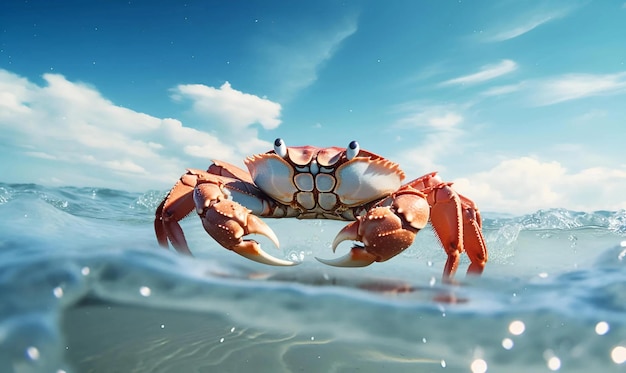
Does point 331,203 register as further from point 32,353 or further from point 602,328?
point 32,353

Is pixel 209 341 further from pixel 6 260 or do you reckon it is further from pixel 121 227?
pixel 121 227

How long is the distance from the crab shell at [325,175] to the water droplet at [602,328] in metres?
2.75

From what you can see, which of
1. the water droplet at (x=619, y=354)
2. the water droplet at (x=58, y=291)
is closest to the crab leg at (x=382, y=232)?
the water droplet at (x=619, y=354)

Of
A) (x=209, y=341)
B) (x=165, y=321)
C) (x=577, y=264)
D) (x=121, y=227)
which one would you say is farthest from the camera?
(x=121, y=227)

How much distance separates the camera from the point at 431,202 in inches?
237

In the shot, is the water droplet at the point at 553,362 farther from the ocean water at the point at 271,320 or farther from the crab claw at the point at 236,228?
the crab claw at the point at 236,228

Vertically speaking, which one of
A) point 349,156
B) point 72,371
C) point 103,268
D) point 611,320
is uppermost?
point 349,156

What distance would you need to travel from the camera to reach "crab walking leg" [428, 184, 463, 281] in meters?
5.79

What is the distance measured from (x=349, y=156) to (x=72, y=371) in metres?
3.77

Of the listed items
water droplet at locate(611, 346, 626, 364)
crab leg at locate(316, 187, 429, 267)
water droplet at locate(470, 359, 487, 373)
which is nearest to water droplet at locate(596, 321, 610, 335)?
water droplet at locate(611, 346, 626, 364)

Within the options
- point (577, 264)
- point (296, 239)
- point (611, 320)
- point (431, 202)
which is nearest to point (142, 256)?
point (431, 202)

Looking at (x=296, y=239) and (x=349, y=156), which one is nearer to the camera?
(x=349, y=156)

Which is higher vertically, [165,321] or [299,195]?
[299,195]

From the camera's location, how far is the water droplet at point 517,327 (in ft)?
18.0
